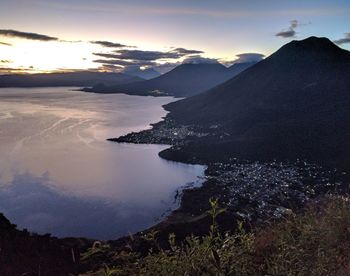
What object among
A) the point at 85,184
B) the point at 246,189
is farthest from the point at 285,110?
the point at 85,184

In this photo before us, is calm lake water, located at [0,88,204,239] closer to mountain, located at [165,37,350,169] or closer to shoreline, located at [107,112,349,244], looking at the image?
shoreline, located at [107,112,349,244]

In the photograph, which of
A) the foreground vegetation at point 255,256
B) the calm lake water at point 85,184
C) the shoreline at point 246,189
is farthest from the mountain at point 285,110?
the foreground vegetation at point 255,256

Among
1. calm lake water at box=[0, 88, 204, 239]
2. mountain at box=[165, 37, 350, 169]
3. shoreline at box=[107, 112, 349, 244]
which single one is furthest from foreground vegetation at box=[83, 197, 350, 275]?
mountain at box=[165, 37, 350, 169]

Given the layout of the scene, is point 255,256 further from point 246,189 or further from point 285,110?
point 285,110

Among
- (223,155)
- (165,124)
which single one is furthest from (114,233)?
(165,124)

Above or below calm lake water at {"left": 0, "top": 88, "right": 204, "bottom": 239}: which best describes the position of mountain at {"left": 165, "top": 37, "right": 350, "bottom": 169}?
above

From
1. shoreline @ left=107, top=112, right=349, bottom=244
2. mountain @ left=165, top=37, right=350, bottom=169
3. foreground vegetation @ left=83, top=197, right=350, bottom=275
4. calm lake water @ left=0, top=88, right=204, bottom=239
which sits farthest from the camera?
mountain @ left=165, top=37, right=350, bottom=169

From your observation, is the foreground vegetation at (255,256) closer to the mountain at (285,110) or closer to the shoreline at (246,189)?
the shoreline at (246,189)

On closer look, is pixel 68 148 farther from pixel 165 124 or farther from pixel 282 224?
pixel 282 224

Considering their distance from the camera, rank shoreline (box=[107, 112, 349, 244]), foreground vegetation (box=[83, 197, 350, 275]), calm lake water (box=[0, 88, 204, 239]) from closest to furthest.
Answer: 1. foreground vegetation (box=[83, 197, 350, 275])
2. shoreline (box=[107, 112, 349, 244])
3. calm lake water (box=[0, 88, 204, 239])

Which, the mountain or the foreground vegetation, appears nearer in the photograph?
the foreground vegetation
